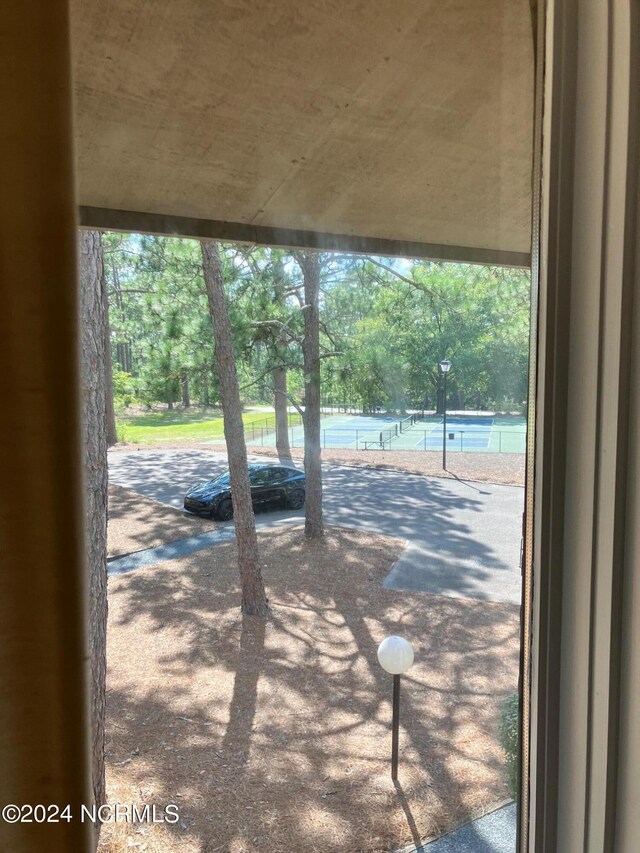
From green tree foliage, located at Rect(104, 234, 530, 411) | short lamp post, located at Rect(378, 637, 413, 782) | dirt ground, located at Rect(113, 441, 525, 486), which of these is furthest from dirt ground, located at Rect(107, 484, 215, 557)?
short lamp post, located at Rect(378, 637, 413, 782)

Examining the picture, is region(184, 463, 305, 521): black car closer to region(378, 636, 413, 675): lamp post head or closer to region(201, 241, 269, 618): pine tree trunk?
region(201, 241, 269, 618): pine tree trunk

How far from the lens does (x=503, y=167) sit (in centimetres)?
101

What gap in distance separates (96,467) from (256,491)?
71 centimetres

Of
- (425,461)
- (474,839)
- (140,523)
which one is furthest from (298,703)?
(425,461)

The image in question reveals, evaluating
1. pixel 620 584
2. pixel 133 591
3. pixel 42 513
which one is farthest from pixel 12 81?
pixel 133 591

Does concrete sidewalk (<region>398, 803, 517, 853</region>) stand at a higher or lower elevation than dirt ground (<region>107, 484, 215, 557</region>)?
lower

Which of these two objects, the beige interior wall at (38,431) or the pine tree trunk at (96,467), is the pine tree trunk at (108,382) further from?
the beige interior wall at (38,431)

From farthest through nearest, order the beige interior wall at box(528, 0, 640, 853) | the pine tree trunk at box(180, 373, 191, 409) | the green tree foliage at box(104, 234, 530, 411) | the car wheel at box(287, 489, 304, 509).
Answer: the car wheel at box(287, 489, 304, 509) → the pine tree trunk at box(180, 373, 191, 409) → the green tree foliage at box(104, 234, 530, 411) → the beige interior wall at box(528, 0, 640, 853)

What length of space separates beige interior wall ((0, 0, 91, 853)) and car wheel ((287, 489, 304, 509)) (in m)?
1.50

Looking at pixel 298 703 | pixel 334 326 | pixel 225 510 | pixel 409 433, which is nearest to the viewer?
pixel 409 433

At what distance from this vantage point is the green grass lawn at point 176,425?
1074 millimetres

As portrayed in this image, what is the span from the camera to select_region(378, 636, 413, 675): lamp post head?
5.50ft

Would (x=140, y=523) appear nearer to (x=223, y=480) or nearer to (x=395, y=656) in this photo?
(x=223, y=480)

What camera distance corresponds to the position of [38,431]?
269 millimetres
